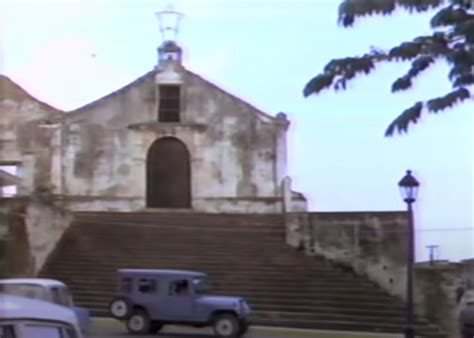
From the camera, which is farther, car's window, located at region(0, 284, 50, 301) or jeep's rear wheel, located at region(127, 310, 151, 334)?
jeep's rear wheel, located at region(127, 310, 151, 334)

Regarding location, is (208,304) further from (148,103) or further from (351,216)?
(148,103)

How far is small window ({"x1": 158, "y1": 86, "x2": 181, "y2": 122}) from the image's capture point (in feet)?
126

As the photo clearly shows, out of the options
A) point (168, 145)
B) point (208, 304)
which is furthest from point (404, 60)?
point (168, 145)

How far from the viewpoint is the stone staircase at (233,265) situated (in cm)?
2422

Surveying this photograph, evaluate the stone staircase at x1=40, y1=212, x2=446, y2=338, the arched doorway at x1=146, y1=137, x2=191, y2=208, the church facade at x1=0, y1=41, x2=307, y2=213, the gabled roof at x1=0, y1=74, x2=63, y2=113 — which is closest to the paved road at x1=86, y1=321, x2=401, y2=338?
the stone staircase at x1=40, y1=212, x2=446, y2=338

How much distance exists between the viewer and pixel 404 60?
6402 mm

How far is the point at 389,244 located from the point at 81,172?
14.0m

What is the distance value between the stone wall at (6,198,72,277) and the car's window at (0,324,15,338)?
2148 cm

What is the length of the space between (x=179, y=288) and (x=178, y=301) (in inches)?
11.0

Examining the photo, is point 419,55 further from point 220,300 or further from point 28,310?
point 220,300

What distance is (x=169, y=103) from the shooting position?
38.5 m

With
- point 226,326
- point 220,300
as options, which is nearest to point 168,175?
point 220,300

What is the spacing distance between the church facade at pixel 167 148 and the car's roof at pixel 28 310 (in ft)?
102

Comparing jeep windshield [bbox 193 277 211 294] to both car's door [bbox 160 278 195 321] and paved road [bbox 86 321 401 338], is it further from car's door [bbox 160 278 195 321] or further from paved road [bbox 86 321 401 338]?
paved road [bbox 86 321 401 338]
